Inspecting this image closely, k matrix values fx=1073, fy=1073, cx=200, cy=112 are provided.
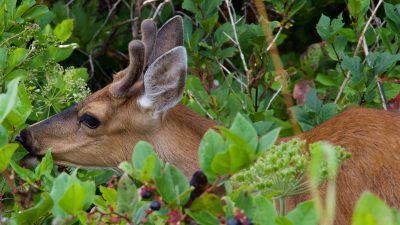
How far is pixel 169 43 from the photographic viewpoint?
5.85 m

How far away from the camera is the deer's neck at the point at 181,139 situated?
5348 mm

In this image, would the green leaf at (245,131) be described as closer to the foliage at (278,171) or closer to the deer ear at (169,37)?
the foliage at (278,171)

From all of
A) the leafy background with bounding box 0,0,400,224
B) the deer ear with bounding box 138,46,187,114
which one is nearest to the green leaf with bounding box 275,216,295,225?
the leafy background with bounding box 0,0,400,224

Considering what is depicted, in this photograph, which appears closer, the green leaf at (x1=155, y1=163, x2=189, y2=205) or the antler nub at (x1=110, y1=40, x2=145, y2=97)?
the green leaf at (x1=155, y1=163, x2=189, y2=205)

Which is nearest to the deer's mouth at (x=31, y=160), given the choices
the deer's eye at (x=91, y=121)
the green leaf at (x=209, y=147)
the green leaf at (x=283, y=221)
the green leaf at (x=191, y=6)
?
the deer's eye at (x=91, y=121)

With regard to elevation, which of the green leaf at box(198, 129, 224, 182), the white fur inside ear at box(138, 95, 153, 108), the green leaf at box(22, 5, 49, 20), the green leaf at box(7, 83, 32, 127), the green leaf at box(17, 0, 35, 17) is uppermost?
the green leaf at box(198, 129, 224, 182)

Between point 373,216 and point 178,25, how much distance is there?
3.45 metres

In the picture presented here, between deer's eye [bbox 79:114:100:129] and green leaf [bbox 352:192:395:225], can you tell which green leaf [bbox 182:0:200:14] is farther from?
green leaf [bbox 352:192:395:225]

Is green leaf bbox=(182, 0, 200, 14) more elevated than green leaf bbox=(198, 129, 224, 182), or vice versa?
green leaf bbox=(198, 129, 224, 182)

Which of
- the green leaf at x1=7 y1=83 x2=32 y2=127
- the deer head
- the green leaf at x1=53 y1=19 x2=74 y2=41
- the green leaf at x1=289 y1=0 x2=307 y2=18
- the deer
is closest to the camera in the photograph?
the green leaf at x1=7 y1=83 x2=32 y2=127

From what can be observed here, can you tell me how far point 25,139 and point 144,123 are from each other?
1.97 feet

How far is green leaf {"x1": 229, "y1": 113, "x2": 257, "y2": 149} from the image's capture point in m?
3.16

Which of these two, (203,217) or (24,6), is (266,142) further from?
(24,6)

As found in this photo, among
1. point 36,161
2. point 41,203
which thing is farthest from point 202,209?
point 36,161
